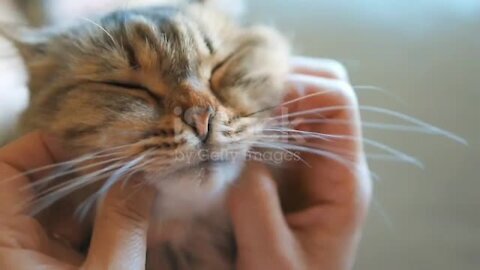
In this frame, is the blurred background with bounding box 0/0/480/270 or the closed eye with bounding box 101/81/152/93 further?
the blurred background with bounding box 0/0/480/270

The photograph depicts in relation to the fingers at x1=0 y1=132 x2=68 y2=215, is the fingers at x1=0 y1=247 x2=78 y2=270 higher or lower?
lower

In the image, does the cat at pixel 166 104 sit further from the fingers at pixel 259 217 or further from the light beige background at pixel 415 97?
the light beige background at pixel 415 97

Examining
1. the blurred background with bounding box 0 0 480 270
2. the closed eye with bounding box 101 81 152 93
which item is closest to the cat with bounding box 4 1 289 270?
the closed eye with bounding box 101 81 152 93

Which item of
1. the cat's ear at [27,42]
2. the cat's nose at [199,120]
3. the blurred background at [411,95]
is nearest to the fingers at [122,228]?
the cat's nose at [199,120]

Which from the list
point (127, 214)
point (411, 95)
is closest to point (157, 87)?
point (127, 214)

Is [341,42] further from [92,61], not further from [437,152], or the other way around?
[92,61]

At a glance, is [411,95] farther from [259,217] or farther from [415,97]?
[259,217]

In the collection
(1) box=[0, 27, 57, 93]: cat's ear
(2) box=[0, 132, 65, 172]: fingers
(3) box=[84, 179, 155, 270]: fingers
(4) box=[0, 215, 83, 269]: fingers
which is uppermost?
(1) box=[0, 27, 57, 93]: cat's ear

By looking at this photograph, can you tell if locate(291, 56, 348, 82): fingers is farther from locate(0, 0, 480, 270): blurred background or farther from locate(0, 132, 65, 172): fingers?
locate(0, 132, 65, 172): fingers
